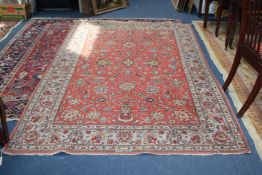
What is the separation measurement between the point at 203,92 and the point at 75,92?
1.06 metres

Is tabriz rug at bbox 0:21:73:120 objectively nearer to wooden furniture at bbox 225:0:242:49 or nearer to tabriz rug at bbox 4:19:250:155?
tabriz rug at bbox 4:19:250:155

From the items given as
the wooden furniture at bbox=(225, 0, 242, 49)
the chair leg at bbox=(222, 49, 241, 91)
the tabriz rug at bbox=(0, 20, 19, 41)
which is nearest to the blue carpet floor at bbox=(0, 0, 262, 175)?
the chair leg at bbox=(222, 49, 241, 91)

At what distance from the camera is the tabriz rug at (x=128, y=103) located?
2000mm

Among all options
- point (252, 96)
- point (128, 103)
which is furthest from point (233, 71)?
point (128, 103)

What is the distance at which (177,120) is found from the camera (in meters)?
2.22

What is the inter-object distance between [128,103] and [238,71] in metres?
1.15

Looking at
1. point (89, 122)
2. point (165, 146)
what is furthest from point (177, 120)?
point (89, 122)

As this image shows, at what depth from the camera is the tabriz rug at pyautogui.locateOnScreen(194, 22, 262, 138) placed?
2290 mm

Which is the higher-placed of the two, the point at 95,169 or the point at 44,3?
the point at 44,3

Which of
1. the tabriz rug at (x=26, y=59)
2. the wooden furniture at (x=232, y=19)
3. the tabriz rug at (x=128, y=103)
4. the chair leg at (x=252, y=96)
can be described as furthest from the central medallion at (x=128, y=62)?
the chair leg at (x=252, y=96)

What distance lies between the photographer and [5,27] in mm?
3840

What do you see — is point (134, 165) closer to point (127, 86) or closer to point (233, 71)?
point (127, 86)

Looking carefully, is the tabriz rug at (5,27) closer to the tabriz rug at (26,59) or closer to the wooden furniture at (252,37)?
the tabriz rug at (26,59)

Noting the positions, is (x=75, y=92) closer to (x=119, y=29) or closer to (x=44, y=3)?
(x=119, y=29)
